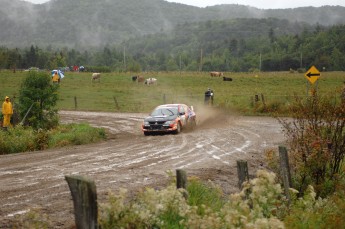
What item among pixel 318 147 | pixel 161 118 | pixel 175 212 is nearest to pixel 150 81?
pixel 161 118

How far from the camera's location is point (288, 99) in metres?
35.5

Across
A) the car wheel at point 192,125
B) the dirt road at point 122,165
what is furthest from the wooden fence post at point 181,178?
the car wheel at point 192,125

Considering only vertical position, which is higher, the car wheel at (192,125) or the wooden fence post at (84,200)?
the wooden fence post at (84,200)

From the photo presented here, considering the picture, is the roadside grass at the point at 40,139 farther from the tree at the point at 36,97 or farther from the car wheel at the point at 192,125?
the car wheel at the point at 192,125

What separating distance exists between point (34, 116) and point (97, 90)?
32366mm

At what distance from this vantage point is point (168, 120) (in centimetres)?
2297

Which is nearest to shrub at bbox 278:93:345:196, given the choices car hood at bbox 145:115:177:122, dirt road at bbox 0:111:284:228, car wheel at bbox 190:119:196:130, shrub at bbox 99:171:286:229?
dirt road at bbox 0:111:284:228

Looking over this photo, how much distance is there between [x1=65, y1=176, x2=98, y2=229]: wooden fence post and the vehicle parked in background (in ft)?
59.5

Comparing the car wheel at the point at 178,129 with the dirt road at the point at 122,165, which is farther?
the car wheel at the point at 178,129

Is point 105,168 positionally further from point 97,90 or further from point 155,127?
point 97,90

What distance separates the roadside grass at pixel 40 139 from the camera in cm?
1903

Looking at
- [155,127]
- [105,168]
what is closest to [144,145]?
[155,127]

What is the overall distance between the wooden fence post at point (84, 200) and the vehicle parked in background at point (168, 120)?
1813cm

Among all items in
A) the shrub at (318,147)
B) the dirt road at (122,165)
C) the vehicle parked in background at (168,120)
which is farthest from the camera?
the vehicle parked in background at (168,120)
